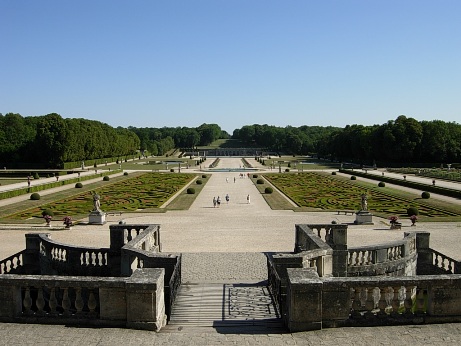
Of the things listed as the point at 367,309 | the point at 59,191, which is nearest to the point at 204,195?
the point at 59,191

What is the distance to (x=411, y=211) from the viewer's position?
1153 inches

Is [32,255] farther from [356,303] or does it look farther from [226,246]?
[356,303]

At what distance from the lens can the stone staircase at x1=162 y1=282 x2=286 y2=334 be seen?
28.0 ft

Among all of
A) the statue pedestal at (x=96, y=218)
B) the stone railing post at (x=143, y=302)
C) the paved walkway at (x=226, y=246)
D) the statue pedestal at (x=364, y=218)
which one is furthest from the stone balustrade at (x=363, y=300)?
the statue pedestal at (x=96, y=218)

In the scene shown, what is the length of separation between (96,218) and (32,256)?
13.1 metres

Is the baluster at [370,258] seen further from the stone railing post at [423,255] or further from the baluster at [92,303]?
the baluster at [92,303]

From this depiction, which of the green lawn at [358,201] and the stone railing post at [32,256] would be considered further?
the green lawn at [358,201]

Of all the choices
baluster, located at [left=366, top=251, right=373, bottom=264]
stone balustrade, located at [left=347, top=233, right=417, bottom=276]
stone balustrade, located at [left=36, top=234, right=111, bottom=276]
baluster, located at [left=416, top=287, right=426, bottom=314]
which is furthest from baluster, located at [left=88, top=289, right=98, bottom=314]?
baluster, located at [left=366, top=251, right=373, bottom=264]

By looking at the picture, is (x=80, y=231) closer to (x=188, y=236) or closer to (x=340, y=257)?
(x=188, y=236)

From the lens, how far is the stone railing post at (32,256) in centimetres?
1447

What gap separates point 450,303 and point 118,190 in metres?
40.5

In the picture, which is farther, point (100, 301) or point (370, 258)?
point (370, 258)

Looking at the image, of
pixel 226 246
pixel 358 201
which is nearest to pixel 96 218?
pixel 226 246

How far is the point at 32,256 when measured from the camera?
14.5m
